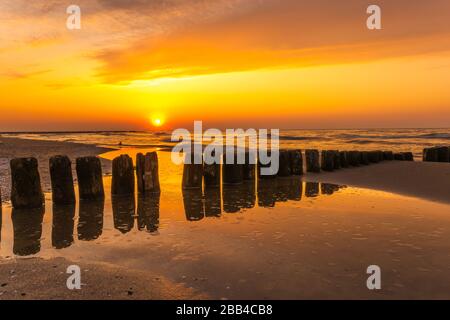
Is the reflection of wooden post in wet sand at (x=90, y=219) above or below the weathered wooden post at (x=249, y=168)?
below

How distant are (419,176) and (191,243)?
8.60 metres

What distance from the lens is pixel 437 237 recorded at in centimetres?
540

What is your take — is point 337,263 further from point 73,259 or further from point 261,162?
point 261,162

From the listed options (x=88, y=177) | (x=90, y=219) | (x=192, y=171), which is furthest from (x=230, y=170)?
(x=90, y=219)

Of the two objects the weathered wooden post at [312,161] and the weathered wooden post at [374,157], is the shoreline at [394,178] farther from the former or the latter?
the weathered wooden post at [374,157]

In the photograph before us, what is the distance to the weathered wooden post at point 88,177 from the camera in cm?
805

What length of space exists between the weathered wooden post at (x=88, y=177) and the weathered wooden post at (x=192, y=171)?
2.29m

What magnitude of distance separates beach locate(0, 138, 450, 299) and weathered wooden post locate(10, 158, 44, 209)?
280mm

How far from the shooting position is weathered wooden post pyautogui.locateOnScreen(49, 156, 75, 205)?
25.3ft

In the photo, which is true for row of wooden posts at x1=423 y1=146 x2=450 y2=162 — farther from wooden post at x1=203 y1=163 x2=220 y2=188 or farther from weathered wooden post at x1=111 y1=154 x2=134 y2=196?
weathered wooden post at x1=111 y1=154 x2=134 y2=196

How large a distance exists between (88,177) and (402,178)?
336 inches

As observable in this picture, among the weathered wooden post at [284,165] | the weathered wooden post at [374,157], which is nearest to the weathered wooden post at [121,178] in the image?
the weathered wooden post at [284,165]
